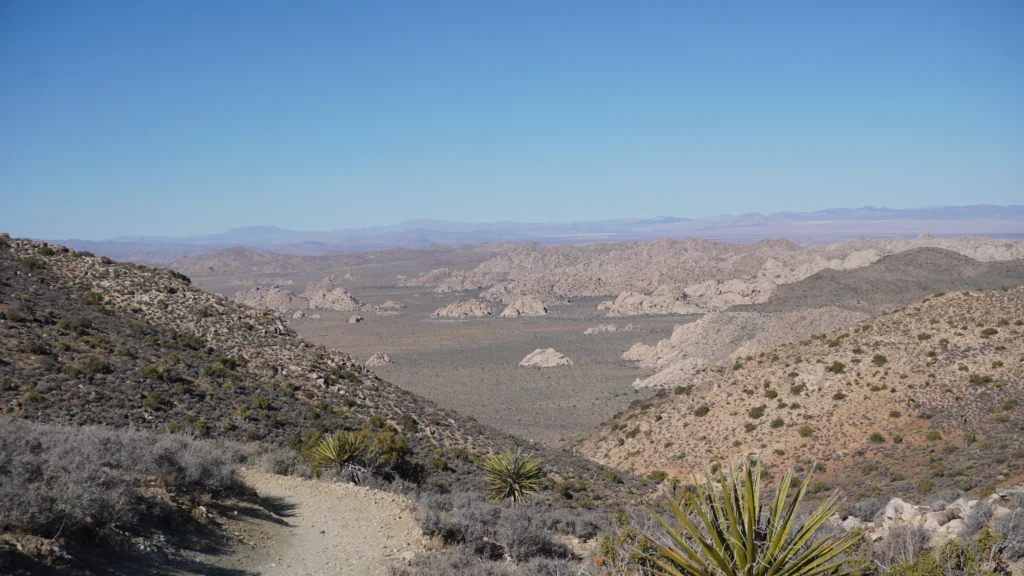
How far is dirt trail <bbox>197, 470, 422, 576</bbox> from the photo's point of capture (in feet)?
23.1

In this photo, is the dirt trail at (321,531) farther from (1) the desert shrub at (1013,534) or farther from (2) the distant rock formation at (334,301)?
(2) the distant rock formation at (334,301)

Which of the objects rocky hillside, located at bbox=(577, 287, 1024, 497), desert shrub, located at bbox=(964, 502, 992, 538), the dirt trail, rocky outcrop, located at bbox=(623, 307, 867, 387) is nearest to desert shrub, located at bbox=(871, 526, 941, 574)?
desert shrub, located at bbox=(964, 502, 992, 538)

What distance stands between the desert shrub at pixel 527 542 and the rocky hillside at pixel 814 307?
29738 millimetres

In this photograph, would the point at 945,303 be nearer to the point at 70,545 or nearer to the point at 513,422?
the point at 513,422

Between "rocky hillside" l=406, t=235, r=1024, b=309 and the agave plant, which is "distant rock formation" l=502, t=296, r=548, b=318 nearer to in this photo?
"rocky hillside" l=406, t=235, r=1024, b=309

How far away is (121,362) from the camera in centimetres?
1686

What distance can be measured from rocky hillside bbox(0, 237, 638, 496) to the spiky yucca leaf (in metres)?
1.38

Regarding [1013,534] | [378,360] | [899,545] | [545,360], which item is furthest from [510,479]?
[378,360]

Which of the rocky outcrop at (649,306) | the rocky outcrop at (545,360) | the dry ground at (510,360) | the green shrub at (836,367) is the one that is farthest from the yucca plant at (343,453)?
the rocky outcrop at (649,306)

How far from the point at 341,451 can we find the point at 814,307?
4714cm

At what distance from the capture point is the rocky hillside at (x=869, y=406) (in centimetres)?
1695

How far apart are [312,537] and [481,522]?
7.16ft

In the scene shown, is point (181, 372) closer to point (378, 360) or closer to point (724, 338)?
point (724, 338)

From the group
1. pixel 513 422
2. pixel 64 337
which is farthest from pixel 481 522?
pixel 513 422
